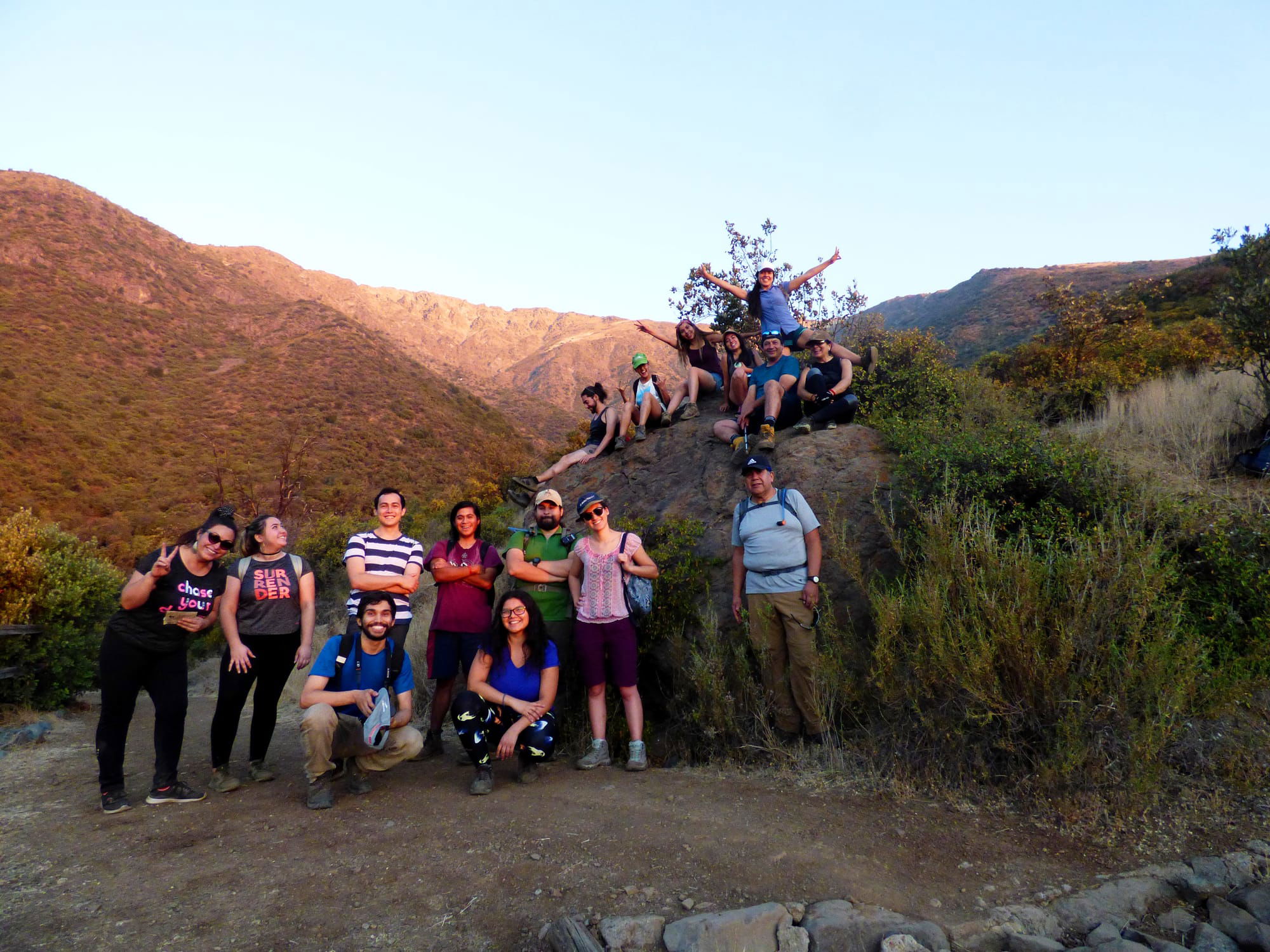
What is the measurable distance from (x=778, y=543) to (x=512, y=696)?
2.05 metres

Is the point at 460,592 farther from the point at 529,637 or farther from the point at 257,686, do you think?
the point at 257,686

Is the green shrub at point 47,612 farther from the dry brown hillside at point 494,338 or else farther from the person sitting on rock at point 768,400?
the dry brown hillside at point 494,338

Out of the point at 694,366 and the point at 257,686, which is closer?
the point at 257,686

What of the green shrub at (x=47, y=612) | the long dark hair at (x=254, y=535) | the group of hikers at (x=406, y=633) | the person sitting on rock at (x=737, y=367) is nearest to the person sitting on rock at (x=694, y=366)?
the person sitting on rock at (x=737, y=367)

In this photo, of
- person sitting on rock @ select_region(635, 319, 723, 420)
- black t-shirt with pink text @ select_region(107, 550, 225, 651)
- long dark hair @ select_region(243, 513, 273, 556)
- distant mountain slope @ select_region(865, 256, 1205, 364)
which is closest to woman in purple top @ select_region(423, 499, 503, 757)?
long dark hair @ select_region(243, 513, 273, 556)

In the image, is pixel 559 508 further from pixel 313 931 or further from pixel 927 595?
pixel 313 931

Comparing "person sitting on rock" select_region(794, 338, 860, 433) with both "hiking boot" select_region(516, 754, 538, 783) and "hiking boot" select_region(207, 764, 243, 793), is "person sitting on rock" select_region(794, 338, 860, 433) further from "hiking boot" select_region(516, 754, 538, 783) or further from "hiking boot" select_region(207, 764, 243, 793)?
"hiking boot" select_region(207, 764, 243, 793)

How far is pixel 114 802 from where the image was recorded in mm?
4125

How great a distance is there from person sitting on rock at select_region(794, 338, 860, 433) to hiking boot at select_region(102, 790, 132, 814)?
19.7 feet

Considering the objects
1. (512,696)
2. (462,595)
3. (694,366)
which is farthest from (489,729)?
(694,366)

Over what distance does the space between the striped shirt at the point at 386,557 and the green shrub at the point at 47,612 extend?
5.59 m

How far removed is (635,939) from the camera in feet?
8.91

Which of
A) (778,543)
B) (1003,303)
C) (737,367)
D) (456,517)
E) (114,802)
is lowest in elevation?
(114,802)

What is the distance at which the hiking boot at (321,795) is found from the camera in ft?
13.3
